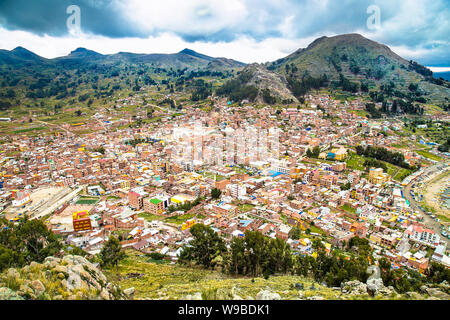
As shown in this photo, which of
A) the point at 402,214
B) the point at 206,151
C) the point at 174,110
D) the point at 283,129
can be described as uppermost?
the point at 174,110

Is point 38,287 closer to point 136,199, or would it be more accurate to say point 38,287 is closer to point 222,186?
point 136,199

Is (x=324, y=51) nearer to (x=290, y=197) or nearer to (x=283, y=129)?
(x=283, y=129)

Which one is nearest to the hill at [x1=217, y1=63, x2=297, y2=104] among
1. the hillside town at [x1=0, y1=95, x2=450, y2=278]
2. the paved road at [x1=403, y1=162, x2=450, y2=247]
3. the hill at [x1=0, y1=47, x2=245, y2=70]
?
the hillside town at [x1=0, y1=95, x2=450, y2=278]

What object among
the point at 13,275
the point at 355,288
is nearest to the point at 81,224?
the point at 13,275

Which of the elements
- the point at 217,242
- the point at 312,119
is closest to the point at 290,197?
the point at 217,242

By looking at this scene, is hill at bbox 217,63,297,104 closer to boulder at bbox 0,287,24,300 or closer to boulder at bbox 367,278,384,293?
boulder at bbox 367,278,384,293

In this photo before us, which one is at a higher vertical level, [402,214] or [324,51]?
[324,51]

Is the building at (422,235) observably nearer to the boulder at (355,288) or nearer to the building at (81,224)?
the boulder at (355,288)
